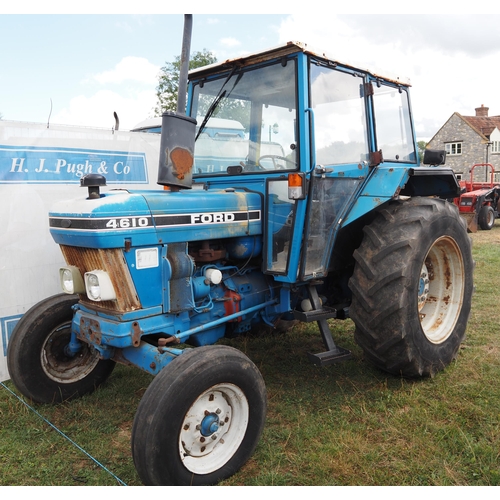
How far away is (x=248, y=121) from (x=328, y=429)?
2.20m

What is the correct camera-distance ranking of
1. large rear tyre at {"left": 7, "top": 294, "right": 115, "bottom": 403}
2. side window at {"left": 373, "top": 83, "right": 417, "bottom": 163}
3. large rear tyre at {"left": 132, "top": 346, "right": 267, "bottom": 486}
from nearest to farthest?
large rear tyre at {"left": 132, "top": 346, "right": 267, "bottom": 486}, large rear tyre at {"left": 7, "top": 294, "right": 115, "bottom": 403}, side window at {"left": 373, "top": 83, "right": 417, "bottom": 163}

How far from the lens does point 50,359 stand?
351 centimetres

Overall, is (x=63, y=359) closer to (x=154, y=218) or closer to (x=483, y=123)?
(x=154, y=218)

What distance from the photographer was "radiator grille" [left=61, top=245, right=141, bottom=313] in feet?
9.03

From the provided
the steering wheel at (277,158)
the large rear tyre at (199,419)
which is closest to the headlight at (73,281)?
the large rear tyre at (199,419)

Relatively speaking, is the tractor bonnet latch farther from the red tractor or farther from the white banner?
the red tractor

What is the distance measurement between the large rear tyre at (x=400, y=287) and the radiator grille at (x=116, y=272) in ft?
5.03

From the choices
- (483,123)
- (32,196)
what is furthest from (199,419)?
(483,123)

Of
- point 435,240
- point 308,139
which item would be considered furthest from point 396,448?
point 308,139

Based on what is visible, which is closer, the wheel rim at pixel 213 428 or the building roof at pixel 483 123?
the wheel rim at pixel 213 428

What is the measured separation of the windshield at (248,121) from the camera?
3.26 metres

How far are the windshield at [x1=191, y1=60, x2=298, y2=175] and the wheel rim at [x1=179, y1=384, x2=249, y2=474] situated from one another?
5.00 feet

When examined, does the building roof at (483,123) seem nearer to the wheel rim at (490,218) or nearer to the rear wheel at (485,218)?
the wheel rim at (490,218)

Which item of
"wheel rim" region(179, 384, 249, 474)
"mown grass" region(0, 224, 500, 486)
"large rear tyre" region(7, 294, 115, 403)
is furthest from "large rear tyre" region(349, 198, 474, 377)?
"large rear tyre" region(7, 294, 115, 403)
